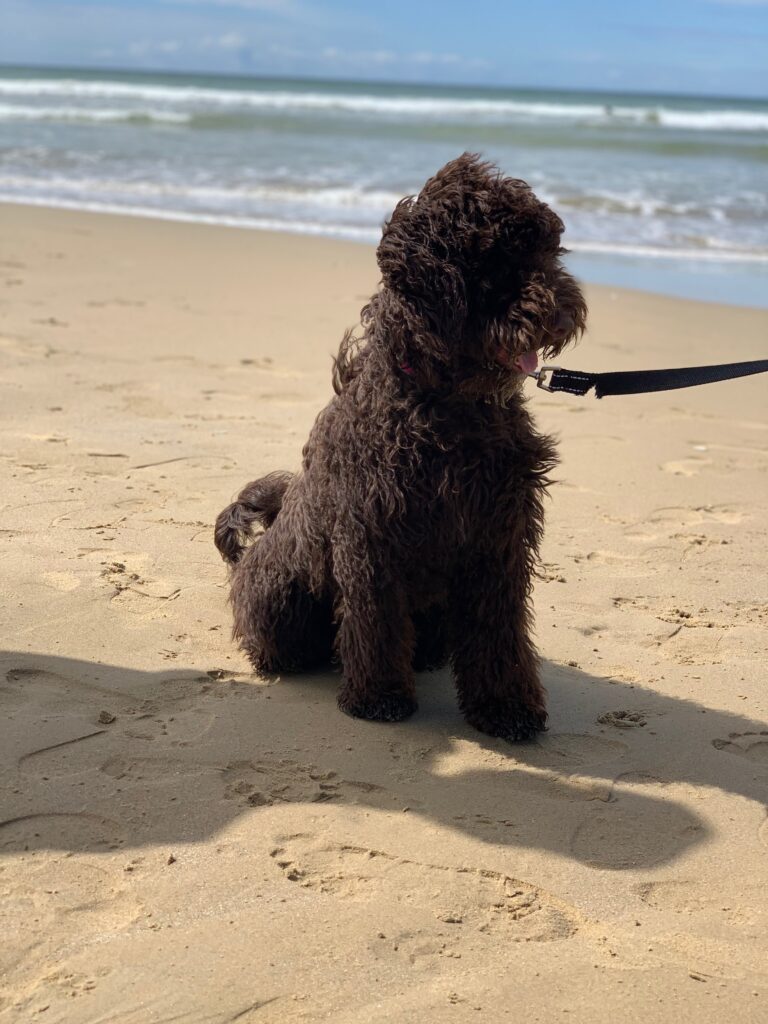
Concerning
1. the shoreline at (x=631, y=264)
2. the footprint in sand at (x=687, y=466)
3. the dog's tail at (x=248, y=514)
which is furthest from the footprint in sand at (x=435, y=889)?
the shoreline at (x=631, y=264)

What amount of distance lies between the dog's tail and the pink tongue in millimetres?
1351

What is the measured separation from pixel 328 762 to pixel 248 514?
1178 millimetres

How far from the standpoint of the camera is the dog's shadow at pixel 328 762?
2.98 meters

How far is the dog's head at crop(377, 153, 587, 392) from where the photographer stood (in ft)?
9.67

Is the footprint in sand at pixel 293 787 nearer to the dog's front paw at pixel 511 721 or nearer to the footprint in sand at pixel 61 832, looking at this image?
the footprint in sand at pixel 61 832

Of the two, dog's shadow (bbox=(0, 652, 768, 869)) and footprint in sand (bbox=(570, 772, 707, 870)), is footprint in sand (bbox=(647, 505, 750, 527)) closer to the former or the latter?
dog's shadow (bbox=(0, 652, 768, 869))

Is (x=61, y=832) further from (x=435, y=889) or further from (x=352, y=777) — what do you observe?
(x=435, y=889)

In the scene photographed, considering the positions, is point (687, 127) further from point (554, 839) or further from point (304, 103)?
point (554, 839)

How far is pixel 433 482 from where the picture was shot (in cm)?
327

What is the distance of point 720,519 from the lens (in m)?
5.37

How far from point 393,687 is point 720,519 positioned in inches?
95.9

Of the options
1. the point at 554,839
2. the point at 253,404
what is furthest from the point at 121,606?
the point at 253,404

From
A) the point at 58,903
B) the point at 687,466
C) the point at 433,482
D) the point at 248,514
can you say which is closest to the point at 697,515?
the point at 687,466

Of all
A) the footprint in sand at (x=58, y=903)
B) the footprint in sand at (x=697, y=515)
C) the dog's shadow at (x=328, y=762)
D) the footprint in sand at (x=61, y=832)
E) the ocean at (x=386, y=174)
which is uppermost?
the ocean at (x=386, y=174)
